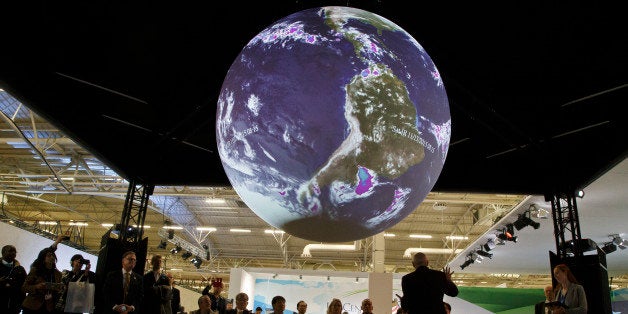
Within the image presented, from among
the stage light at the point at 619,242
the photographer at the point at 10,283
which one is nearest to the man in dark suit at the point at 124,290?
the photographer at the point at 10,283

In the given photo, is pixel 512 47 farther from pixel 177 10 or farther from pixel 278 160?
pixel 278 160

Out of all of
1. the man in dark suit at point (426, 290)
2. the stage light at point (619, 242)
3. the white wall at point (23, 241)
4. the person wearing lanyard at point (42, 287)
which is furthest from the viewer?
the white wall at point (23, 241)

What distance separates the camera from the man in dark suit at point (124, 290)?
6.13 metres

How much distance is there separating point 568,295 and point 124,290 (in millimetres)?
5313

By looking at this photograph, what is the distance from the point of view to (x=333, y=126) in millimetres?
2406

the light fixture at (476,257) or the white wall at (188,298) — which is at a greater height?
the light fixture at (476,257)

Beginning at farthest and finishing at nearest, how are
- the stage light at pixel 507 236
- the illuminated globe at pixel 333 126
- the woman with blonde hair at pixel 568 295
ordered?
the stage light at pixel 507 236 → the woman with blonde hair at pixel 568 295 → the illuminated globe at pixel 333 126

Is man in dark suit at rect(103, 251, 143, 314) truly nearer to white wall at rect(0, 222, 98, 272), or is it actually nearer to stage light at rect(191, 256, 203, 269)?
white wall at rect(0, 222, 98, 272)

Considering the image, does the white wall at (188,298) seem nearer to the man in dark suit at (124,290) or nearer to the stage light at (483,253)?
the stage light at (483,253)

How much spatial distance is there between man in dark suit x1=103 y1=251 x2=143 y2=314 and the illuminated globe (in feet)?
13.2

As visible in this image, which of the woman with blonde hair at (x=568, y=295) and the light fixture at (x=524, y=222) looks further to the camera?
the light fixture at (x=524, y=222)

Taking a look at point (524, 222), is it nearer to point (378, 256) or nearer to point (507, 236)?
point (507, 236)

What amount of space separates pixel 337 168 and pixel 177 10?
4.51 metres

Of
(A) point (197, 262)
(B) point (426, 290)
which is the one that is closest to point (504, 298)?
(B) point (426, 290)
